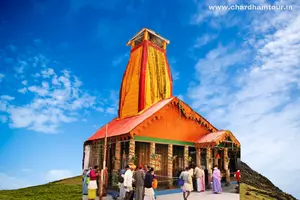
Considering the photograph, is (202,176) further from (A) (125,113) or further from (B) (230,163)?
(A) (125,113)

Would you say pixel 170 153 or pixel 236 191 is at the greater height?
pixel 170 153

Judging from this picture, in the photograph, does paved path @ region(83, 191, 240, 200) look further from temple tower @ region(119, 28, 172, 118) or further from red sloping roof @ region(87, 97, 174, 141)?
temple tower @ region(119, 28, 172, 118)

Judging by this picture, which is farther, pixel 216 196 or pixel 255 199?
pixel 255 199

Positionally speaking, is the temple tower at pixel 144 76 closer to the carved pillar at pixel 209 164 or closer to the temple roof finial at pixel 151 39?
the temple roof finial at pixel 151 39

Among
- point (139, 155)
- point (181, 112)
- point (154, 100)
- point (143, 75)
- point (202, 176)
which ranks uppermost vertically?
point (143, 75)

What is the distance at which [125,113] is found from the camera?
781 inches

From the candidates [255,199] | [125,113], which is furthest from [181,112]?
[255,199]

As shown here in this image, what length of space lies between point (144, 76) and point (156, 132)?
17.4 feet

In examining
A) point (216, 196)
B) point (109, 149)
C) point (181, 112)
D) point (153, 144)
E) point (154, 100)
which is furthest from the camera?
point (154, 100)

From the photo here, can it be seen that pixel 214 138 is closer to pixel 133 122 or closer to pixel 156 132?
pixel 156 132

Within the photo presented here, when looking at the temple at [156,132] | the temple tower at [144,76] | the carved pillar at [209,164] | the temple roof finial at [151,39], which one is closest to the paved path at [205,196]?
the carved pillar at [209,164]

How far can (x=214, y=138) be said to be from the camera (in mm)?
15656

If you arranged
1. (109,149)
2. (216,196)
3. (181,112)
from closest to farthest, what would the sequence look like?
(216,196) < (181,112) < (109,149)

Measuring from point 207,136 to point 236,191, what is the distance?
3.59m
